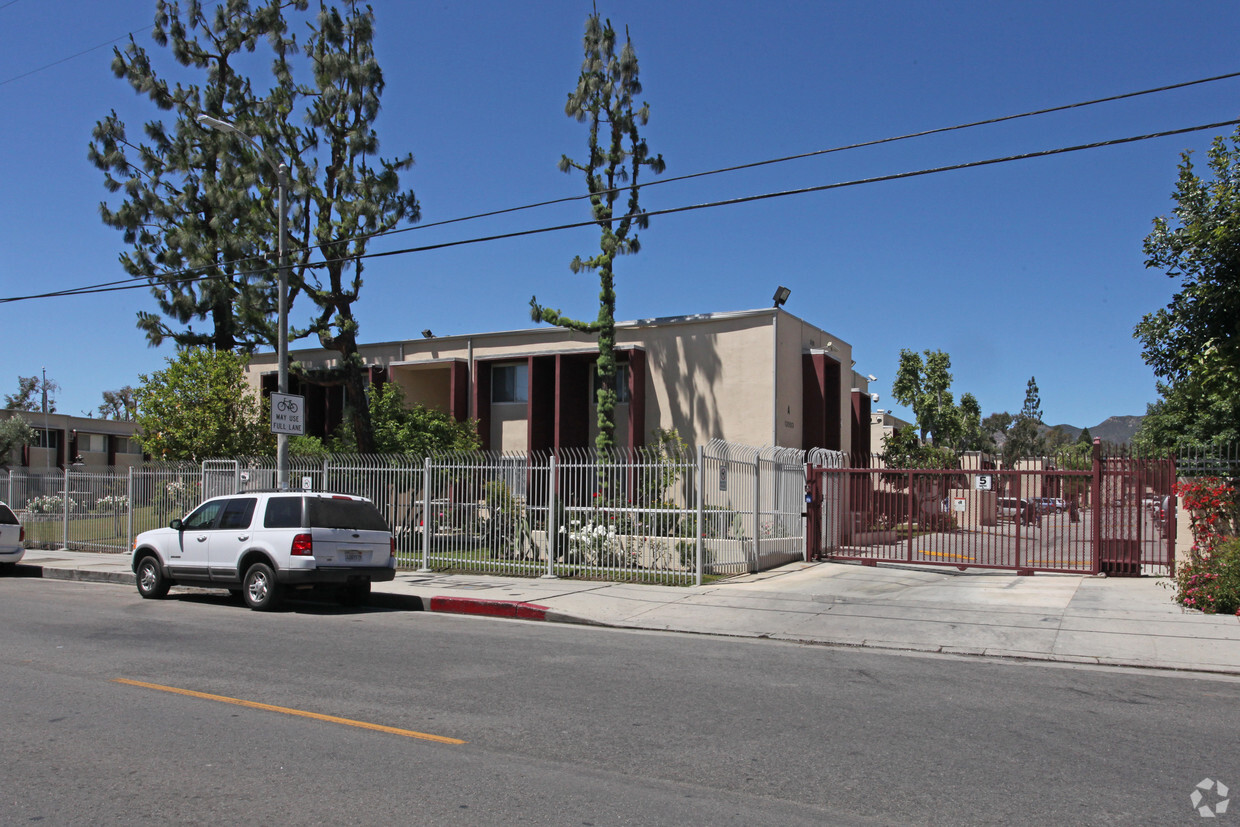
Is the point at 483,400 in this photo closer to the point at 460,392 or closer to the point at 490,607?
the point at 460,392

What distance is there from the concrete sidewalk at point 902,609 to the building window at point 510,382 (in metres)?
11.6

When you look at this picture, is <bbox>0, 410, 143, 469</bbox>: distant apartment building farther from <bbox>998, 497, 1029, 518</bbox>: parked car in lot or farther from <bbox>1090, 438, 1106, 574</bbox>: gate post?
<bbox>1090, 438, 1106, 574</bbox>: gate post

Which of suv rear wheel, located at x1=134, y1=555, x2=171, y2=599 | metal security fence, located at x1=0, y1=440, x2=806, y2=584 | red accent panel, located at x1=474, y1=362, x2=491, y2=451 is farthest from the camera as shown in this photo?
red accent panel, located at x1=474, y1=362, x2=491, y2=451

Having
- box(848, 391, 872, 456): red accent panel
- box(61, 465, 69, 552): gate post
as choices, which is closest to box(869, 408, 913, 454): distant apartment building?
box(848, 391, 872, 456): red accent panel

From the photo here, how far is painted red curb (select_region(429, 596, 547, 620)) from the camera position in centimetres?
1348

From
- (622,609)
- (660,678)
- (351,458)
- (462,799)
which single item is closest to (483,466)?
(351,458)

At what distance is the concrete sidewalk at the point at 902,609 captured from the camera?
10.8 metres

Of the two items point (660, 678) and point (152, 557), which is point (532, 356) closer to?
point (152, 557)

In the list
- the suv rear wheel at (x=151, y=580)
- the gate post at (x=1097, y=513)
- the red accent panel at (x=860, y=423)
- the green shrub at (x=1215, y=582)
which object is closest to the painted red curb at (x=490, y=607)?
the suv rear wheel at (x=151, y=580)

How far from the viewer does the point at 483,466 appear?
17.9 m

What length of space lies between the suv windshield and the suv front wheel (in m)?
1.01

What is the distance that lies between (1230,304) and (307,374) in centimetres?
2348

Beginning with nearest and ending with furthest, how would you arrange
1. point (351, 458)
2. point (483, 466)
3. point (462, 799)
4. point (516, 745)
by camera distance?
1. point (462, 799)
2. point (516, 745)
3. point (483, 466)
4. point (351, 458)

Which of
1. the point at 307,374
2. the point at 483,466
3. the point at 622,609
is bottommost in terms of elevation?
the point at 622,609
